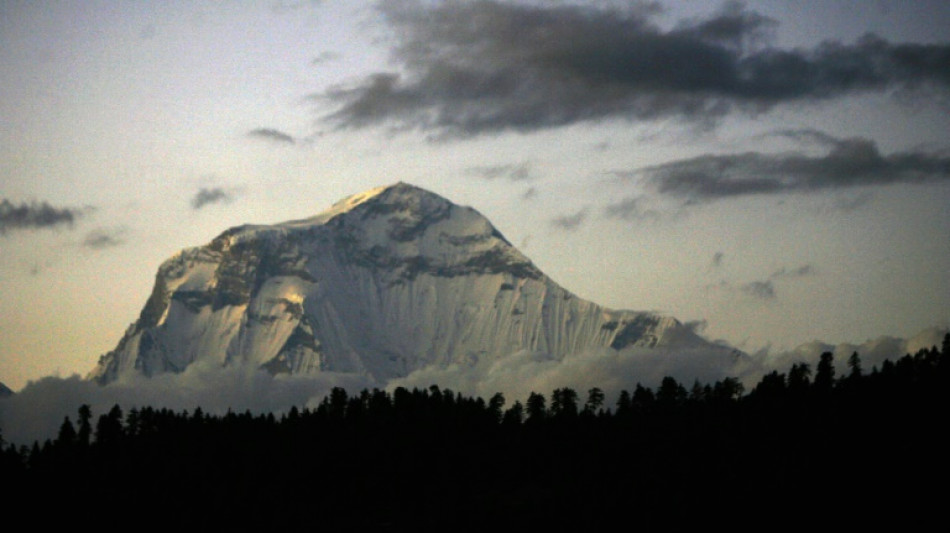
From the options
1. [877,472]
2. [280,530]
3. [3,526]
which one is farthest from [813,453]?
[3,526]

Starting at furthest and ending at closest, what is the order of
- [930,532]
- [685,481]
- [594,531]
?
1. [685,481]
2. [594,531]
3. [930,532]

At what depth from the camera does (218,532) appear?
200m

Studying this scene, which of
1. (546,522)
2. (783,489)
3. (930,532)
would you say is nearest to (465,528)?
(546,522)

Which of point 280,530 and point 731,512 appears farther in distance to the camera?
point 280,530

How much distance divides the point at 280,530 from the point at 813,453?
6435 cm

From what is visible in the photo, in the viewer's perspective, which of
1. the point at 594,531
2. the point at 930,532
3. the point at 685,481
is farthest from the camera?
the point at 685,481

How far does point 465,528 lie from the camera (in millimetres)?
193375

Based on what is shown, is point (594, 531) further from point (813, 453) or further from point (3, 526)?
point (3, 526)

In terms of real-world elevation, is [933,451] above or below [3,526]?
above

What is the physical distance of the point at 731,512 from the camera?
7215 inches

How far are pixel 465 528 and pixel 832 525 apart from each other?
42952 millimetres

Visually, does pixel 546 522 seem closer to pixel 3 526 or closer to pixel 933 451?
pixel 933 451

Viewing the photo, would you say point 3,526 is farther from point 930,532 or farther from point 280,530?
point 930,532

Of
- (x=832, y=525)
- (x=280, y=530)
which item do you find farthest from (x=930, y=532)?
(x=280, y=530)
